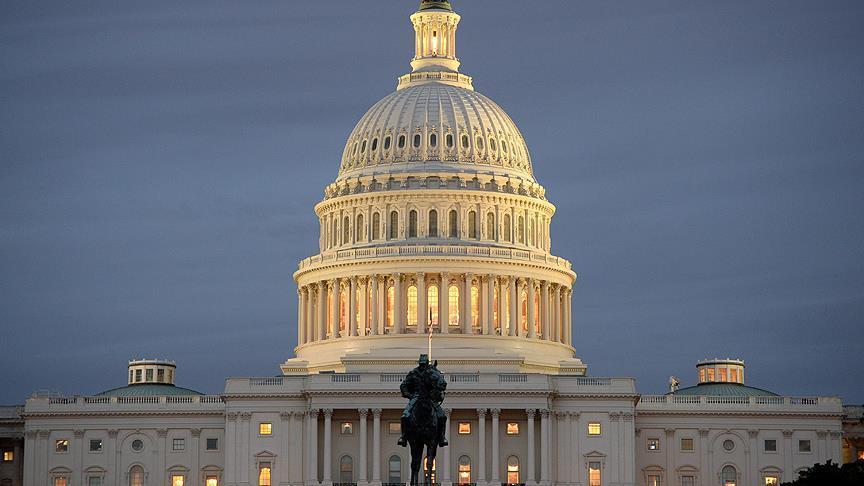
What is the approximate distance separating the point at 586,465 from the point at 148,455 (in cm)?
3474

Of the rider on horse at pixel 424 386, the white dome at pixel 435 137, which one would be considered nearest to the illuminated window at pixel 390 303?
the white dome at pixel 435 137

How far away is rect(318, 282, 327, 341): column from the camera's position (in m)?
192

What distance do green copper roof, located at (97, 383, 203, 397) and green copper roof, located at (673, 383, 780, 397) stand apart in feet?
135

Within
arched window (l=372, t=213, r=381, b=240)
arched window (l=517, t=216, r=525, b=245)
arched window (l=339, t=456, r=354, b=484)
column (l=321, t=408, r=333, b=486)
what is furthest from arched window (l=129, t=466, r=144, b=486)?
arched window (l=517, t=216, r=525, b=245)

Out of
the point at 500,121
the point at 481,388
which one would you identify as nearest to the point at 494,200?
the point at 500,121

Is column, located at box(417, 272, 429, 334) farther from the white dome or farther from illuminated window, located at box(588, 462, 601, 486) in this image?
illuminated window, located at box(588, 462, 601, 486)

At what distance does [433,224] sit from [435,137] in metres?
7.71

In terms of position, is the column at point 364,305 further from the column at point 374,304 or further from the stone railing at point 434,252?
the stone railing at point 434,252

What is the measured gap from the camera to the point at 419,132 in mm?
194875

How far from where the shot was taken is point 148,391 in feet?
628

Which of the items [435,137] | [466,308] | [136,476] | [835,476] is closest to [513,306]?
[466,308]

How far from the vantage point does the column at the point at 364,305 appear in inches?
7431

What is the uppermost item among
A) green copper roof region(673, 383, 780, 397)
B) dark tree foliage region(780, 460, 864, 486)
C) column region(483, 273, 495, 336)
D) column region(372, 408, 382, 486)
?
column region(483, 273, 495, 336)

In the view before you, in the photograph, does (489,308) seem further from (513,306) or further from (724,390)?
(724,390)
